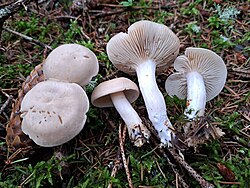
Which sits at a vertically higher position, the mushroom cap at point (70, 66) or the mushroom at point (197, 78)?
the mushroom cap at point (70, 66)

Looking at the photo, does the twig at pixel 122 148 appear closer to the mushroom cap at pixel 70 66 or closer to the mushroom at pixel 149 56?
the mushroom at pixel 149 56

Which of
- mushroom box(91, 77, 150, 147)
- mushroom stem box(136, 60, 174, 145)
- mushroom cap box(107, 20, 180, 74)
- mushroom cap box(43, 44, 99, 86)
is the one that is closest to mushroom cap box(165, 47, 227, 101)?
mushroom cap box(107, 20, 180, 74)

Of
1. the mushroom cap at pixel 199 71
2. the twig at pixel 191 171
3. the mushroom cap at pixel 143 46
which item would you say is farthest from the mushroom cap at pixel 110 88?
the twig at pixel 191 171

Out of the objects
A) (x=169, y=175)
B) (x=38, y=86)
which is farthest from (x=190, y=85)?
(x=38, y=86)

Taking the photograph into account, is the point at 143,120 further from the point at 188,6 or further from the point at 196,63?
the point at 188,6

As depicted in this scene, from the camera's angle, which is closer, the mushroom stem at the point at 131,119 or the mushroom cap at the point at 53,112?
the mushroom cap at the point at 53,112

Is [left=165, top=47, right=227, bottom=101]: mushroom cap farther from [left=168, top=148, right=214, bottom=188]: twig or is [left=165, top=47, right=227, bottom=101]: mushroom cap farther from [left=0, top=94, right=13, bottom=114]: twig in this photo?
[left=0, top=94, right=13, bottom=114]: twig

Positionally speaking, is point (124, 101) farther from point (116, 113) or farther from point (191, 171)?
point (191, 171)
